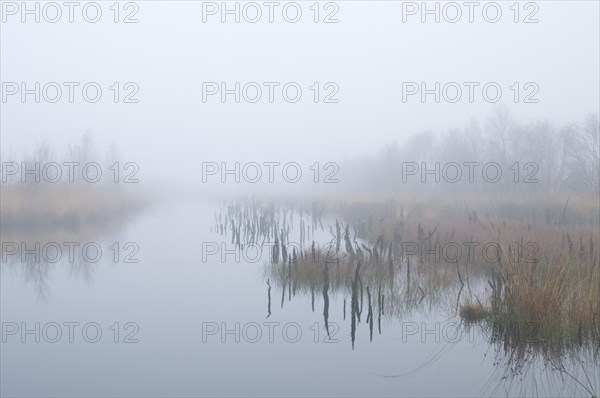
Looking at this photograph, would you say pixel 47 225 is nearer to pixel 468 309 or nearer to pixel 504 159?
pixel 468 309

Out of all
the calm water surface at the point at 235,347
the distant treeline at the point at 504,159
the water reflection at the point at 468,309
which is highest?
Answer: the distant treeline at the point at 504,159

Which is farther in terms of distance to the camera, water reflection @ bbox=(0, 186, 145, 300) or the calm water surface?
water reflection @ bbox=(0, 186, 145, 300)

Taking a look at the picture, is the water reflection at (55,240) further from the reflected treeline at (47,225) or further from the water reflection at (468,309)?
the water reflection at (468,309)

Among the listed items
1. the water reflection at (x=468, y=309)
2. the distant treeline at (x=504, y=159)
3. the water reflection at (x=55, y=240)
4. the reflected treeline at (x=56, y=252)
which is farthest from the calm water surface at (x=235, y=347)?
the distant treeline at (x=504, y=159)

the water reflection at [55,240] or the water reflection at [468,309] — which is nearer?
the water reflection at [468,309]

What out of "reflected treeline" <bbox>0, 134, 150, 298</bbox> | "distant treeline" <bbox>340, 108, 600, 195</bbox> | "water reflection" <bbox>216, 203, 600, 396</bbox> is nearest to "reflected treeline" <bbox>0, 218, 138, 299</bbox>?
"reflected treeline" <bbox>0, 134, 150, 298</bbox>

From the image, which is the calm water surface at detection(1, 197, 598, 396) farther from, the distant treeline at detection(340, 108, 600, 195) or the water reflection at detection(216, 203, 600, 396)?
the distant treeline at detection(340, 108, 600, 195)

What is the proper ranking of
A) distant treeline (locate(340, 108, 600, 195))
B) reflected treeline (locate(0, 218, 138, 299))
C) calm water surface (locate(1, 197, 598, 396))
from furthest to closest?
distant treeline (locate(340, 108, 600, 195)), reflected treeline (locate(0, 218, 138, 299)), calm water surface (locate(1, 197, 598, 396))

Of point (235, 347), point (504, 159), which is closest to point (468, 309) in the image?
point (235, 347)

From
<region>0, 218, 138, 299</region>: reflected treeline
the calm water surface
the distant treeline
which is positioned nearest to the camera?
the calm water surface

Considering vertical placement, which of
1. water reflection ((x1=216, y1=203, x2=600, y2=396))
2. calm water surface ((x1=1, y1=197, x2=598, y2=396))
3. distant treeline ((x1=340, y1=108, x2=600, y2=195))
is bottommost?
calm water surface ((x1=1, y1=197, x2=598, y2=396))

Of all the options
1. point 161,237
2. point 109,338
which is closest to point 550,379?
point 109,338

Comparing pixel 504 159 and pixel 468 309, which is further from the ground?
pixel 504 159

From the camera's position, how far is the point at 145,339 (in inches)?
180
